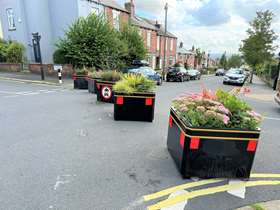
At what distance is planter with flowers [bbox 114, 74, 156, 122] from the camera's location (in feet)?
21.0

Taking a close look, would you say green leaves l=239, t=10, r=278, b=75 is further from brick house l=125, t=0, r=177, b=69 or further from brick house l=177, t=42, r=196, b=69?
brick house l=177, t=42, r=196, b=69

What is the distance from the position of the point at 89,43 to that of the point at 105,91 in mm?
10123

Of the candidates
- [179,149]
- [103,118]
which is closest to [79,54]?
[103,118]

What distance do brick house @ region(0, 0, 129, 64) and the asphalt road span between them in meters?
16.8

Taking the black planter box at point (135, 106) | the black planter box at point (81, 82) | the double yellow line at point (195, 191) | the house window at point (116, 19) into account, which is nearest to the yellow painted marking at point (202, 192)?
the double yellow line at point (195, 191)

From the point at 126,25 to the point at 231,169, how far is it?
2178 centimetres

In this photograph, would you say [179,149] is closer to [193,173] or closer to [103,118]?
[193,173]

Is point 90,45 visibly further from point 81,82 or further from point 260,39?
point 260,39

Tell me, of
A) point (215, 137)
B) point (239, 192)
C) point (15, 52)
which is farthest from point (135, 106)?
point (15, 52)

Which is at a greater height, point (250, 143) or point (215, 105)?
point (215, 105)

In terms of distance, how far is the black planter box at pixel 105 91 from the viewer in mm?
8845

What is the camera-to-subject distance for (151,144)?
4902 millimetres

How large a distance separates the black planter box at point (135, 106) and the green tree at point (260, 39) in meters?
21.2

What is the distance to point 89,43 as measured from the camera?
17.5m
